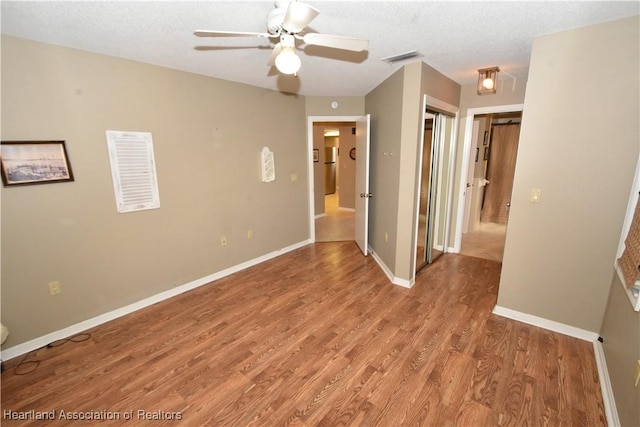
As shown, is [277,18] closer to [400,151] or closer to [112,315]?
[400,151]

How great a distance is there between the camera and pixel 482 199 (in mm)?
5594

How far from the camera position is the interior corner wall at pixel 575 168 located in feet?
6.02

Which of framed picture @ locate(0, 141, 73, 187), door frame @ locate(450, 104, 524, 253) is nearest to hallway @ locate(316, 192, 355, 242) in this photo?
door frame @ locate(450, 104, 524, 253)

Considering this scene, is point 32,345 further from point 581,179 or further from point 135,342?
point 581,179

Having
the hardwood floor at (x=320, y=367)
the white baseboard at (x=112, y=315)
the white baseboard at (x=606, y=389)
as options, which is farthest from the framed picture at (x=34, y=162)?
the white baseboard at (x=606, y=389)

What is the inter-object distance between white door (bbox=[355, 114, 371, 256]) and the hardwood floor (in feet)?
3.91

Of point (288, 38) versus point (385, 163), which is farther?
point (385, 163)

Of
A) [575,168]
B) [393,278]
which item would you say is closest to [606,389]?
[575,168]

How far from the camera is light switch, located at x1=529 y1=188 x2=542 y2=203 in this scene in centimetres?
219

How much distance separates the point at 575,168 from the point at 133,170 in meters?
3.73

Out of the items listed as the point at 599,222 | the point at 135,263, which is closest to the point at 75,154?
the point at 135,263

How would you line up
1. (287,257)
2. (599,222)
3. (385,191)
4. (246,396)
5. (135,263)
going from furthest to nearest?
(287,257) → (385,191) → (135,263) → (599,222) → (246,396)

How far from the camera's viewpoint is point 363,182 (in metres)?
3.92

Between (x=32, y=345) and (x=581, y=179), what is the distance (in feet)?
14.7
